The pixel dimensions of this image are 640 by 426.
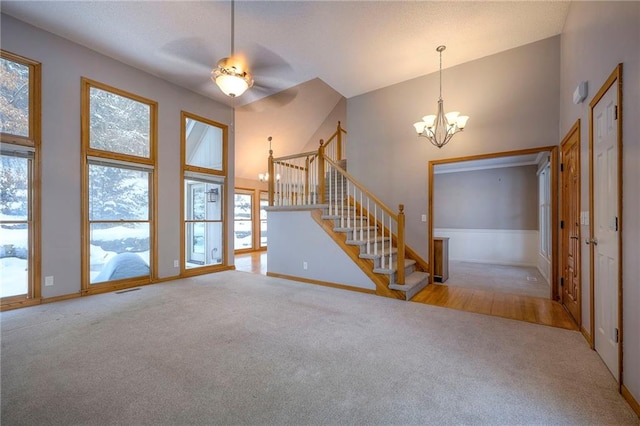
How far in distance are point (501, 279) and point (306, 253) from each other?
3.72 meters

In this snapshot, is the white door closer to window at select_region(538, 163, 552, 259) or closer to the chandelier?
the chandelier

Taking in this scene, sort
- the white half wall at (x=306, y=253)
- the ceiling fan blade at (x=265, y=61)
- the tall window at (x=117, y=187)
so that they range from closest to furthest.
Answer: the tall window at (x=117, y=187), the ceiling fan blade at (x=265, y=61), the white half wall at (x=306, y=253)

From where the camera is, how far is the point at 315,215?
178 inches

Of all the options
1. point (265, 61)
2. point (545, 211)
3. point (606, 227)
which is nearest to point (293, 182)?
point (265, 61)

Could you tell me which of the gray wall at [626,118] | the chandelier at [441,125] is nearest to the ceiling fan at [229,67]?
the chandelier at [441,125]

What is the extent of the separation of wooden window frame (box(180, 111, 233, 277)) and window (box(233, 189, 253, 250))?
3.21 meters

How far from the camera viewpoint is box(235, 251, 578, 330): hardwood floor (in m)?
2.97

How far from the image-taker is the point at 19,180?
3.32 meters

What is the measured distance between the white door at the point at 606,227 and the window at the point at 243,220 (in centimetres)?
837

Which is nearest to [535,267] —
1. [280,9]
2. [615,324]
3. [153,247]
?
[615,324]

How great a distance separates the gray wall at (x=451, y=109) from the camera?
12.3ft

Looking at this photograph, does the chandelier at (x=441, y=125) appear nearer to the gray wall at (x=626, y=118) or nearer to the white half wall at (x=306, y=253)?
the gray wall at (x=626, y=118)

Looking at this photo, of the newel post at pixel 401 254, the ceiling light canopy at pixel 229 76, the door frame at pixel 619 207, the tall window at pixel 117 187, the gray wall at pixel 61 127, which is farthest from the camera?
the tall window at pixel 117 187

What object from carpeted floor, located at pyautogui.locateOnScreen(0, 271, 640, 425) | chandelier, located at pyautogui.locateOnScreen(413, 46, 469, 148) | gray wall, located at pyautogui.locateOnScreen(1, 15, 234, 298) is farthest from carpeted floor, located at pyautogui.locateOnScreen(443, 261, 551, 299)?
gray wall, located at pyautogui.locateOnScreen(1, 15, 234, 298)
